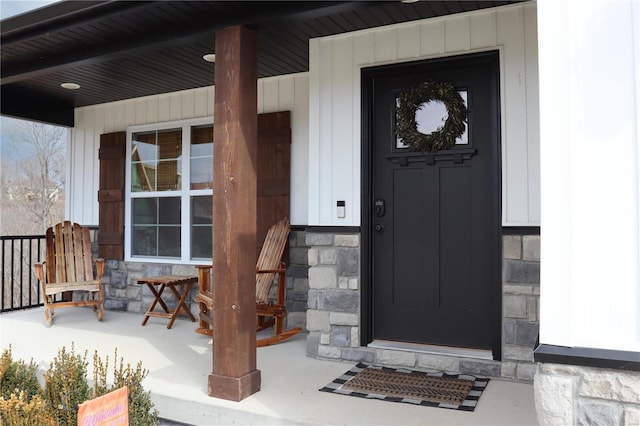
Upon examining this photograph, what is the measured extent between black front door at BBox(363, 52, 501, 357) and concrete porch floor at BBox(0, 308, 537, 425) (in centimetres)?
51

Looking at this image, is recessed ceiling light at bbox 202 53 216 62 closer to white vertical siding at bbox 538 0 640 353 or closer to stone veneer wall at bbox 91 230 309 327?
stone veneer wall at bbox 91 230 309 327

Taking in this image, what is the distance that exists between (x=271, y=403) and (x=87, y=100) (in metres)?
4.67

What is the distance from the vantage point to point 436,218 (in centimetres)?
371

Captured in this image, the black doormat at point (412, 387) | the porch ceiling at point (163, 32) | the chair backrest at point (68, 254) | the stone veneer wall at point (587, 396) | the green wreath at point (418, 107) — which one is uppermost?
the porch ceiling at point (163, 32)

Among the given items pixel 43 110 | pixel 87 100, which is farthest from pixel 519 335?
pixel 43 110

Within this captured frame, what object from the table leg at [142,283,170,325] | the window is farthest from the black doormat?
the window

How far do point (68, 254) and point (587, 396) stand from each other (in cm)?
536

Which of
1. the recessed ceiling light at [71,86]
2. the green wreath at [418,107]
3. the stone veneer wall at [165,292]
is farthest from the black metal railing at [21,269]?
the green wreath at [418,107]

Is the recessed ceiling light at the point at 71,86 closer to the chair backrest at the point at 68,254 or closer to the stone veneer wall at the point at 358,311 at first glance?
the chair backrest at the point at 68,254

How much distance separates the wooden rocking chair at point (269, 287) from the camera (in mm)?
4207

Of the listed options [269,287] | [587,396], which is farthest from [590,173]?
[269,287]

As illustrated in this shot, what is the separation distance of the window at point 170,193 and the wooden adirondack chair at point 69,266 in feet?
1.55

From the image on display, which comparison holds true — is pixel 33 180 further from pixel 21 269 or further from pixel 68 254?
pixel 68 254

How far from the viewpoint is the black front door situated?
11.6 ft
